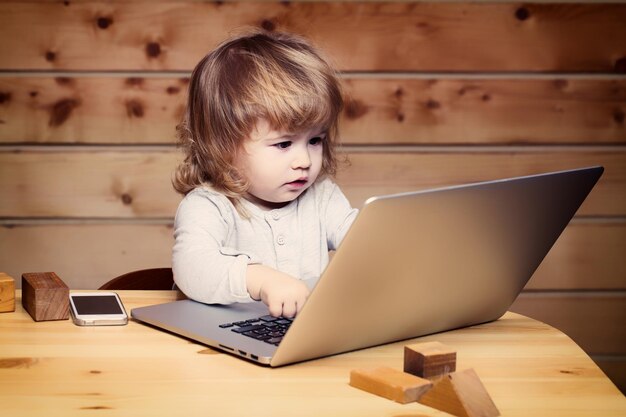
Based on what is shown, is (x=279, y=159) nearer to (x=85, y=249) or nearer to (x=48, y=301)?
(x=48, y=301)

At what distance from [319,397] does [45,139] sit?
1.79 meters

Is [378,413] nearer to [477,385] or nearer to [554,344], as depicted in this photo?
[477,385]

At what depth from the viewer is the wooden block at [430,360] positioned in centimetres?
84

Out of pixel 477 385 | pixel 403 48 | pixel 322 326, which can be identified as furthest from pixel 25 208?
pixel 477 385

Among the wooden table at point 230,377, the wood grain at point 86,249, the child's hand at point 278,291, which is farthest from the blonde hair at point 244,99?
the wood grain at point 86,249

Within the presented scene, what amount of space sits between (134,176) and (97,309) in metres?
1.31

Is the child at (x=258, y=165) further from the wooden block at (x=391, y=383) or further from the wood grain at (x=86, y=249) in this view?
the wood grain at (x=86, y=249)

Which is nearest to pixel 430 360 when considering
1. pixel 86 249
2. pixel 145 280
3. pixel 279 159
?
pixel 279 159

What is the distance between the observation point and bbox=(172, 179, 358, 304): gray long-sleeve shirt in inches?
47.6

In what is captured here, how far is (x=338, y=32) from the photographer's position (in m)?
2.40

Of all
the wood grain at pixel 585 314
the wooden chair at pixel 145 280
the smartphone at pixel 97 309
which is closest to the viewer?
the smartphone at pixel 97 309

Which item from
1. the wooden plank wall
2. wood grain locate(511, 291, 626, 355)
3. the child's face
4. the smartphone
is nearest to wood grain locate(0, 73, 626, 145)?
the wooden plank wall

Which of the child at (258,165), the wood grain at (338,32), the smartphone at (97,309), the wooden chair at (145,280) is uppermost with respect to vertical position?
the wood grain at (338,32)

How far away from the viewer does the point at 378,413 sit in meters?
0.78
